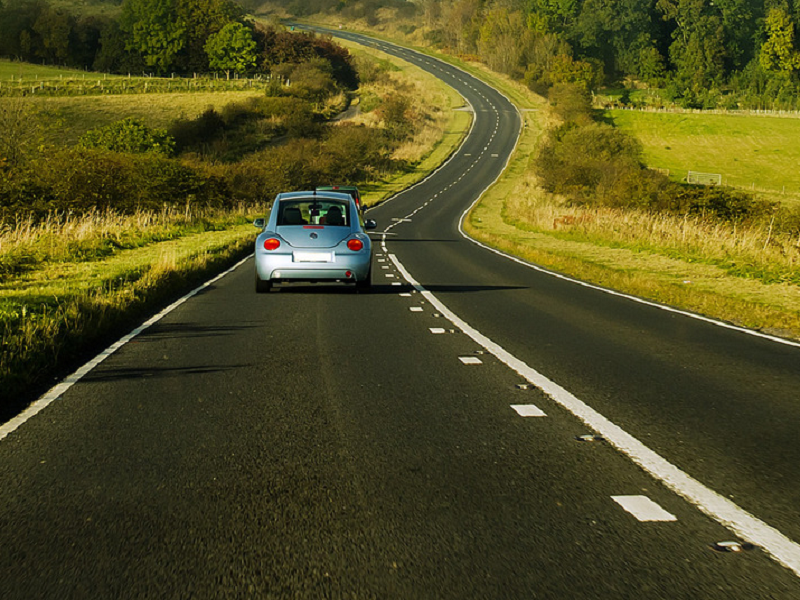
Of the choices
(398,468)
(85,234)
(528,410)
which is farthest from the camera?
(85,234)

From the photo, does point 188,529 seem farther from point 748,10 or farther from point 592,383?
point 748,10

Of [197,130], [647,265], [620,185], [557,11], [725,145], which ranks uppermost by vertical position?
[557,11]

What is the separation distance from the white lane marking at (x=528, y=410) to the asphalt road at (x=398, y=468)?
0.11 ft

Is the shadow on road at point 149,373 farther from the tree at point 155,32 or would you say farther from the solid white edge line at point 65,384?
the tree at point 155,32

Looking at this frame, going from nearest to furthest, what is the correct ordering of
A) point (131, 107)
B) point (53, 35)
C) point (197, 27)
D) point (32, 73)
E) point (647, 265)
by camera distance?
point (647, 265) → point (131, 107) → point (32, 73) → point (53, 35) → point (197, 27)

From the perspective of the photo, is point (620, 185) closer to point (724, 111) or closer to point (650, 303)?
point (650, 303)

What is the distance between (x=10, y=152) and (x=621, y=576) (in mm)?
33897

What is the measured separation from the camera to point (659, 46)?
155125mm

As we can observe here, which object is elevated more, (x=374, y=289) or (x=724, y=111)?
(x=724, y=111)

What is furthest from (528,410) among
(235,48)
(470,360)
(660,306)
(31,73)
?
(235,48)

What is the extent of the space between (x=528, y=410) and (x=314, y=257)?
335 inches

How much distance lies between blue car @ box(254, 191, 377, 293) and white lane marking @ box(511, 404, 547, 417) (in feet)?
27.0

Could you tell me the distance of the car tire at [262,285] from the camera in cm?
1529

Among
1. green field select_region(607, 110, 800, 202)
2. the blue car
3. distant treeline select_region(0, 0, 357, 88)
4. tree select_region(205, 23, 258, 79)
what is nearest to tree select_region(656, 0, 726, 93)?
green field select_region(607, 110, 800, 202)
